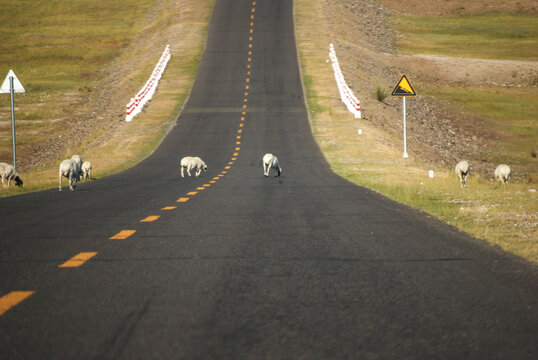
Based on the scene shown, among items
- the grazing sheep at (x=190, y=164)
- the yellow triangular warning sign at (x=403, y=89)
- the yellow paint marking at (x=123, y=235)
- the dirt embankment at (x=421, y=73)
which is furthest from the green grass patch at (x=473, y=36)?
the yellow paint marking at (x=123, y=235)

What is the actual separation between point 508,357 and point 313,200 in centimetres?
967

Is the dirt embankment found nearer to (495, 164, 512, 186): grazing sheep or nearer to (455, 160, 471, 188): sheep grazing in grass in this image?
(495, 164, 512, 186): grazing sheep

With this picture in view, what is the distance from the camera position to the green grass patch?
66.9 m

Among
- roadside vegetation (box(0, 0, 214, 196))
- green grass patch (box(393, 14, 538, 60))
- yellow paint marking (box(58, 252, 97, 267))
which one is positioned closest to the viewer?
yellow paint marking (box(58, 252, 97, 267))

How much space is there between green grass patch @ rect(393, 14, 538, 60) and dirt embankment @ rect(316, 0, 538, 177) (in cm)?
239

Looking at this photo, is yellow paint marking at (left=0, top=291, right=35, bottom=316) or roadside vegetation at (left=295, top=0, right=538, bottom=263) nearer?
yellow paint marking at (left=0, top=291, right=35, bottom=316)

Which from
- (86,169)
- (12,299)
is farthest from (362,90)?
(12,299)

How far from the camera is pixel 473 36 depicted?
75.4m

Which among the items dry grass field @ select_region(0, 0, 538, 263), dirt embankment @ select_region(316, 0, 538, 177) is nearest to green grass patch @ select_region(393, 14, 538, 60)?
dry grass field @ select_region(0, 0, 538, 263)

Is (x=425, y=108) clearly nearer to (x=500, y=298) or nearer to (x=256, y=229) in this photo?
(x=256, y=229)

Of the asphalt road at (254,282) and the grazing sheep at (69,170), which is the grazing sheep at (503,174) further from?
the grazing sheep at (69,170)

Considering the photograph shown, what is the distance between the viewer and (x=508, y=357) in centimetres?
434

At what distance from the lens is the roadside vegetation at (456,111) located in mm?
12023

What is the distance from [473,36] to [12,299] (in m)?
76.1
